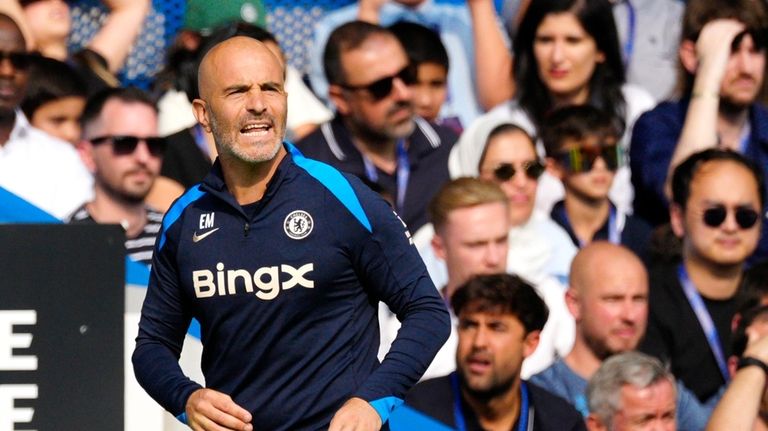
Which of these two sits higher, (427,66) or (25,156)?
(427,66)

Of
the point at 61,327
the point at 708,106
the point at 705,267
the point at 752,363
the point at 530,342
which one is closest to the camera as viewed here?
the point at 61,327

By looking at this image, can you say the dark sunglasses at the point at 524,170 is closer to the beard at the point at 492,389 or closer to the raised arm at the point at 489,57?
the raised arm at the point at 489,57

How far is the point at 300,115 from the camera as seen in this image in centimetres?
770

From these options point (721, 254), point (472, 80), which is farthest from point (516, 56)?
point (721, 254)

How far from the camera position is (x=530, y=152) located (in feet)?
22.9

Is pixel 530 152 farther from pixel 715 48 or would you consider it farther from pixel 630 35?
pixel 630 35

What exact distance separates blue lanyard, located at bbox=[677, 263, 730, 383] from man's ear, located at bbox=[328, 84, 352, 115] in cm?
171

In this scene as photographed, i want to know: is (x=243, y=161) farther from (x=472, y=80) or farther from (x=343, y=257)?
(x=472, y=80)

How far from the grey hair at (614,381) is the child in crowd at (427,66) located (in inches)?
88.2

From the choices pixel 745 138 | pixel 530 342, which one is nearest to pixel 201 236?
pixel 530 342

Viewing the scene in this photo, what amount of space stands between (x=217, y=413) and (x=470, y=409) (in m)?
2.31

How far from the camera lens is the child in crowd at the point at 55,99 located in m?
6.94

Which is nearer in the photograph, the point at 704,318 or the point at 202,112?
the point at 202,112

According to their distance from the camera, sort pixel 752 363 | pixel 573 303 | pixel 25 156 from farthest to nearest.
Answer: pixel 25 156, pixel 573 303, pixel 752 363
